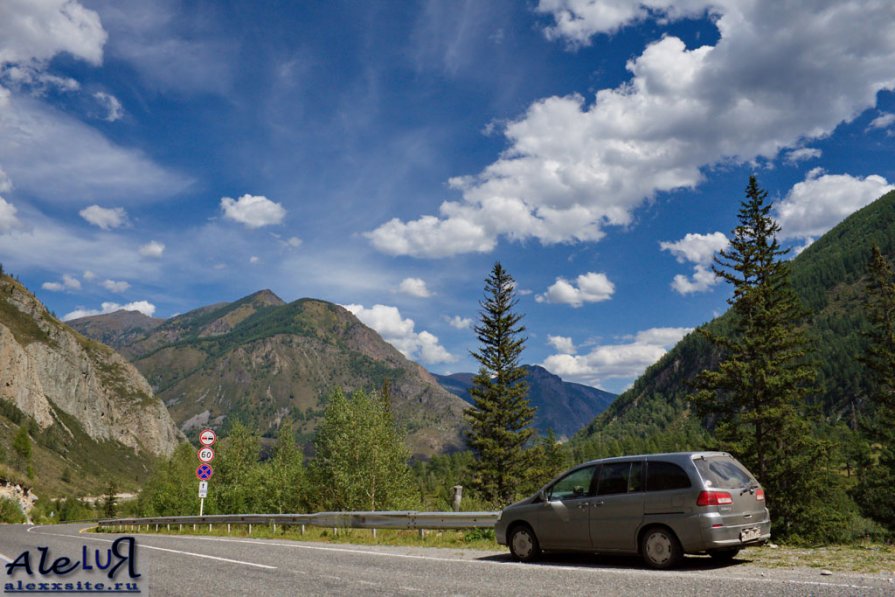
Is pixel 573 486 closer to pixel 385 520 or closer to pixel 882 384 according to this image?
pixel 385 520

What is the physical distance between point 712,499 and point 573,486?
8.58 feet

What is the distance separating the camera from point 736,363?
26781 millimetres

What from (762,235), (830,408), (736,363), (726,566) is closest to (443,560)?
(726,566)

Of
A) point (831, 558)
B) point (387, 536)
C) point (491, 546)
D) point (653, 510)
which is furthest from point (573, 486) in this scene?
point (387, 536)

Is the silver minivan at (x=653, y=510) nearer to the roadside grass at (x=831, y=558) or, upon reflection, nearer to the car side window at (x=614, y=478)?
the car side window at (x=614, y=478)

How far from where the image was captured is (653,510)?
9.59 m

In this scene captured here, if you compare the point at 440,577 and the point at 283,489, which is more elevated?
the point at 440,577

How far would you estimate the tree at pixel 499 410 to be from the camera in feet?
129

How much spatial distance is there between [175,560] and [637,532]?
10419mm

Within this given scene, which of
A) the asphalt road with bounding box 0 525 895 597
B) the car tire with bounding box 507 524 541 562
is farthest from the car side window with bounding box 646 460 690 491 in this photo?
the car tire with bounding box 507 524 541 562

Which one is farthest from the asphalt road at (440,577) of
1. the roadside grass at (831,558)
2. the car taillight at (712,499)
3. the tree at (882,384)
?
the tree at (882,384)

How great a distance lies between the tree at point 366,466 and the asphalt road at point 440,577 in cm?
2896

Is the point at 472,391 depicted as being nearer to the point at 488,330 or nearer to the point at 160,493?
the point at 488,330

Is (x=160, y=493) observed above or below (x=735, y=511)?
below
